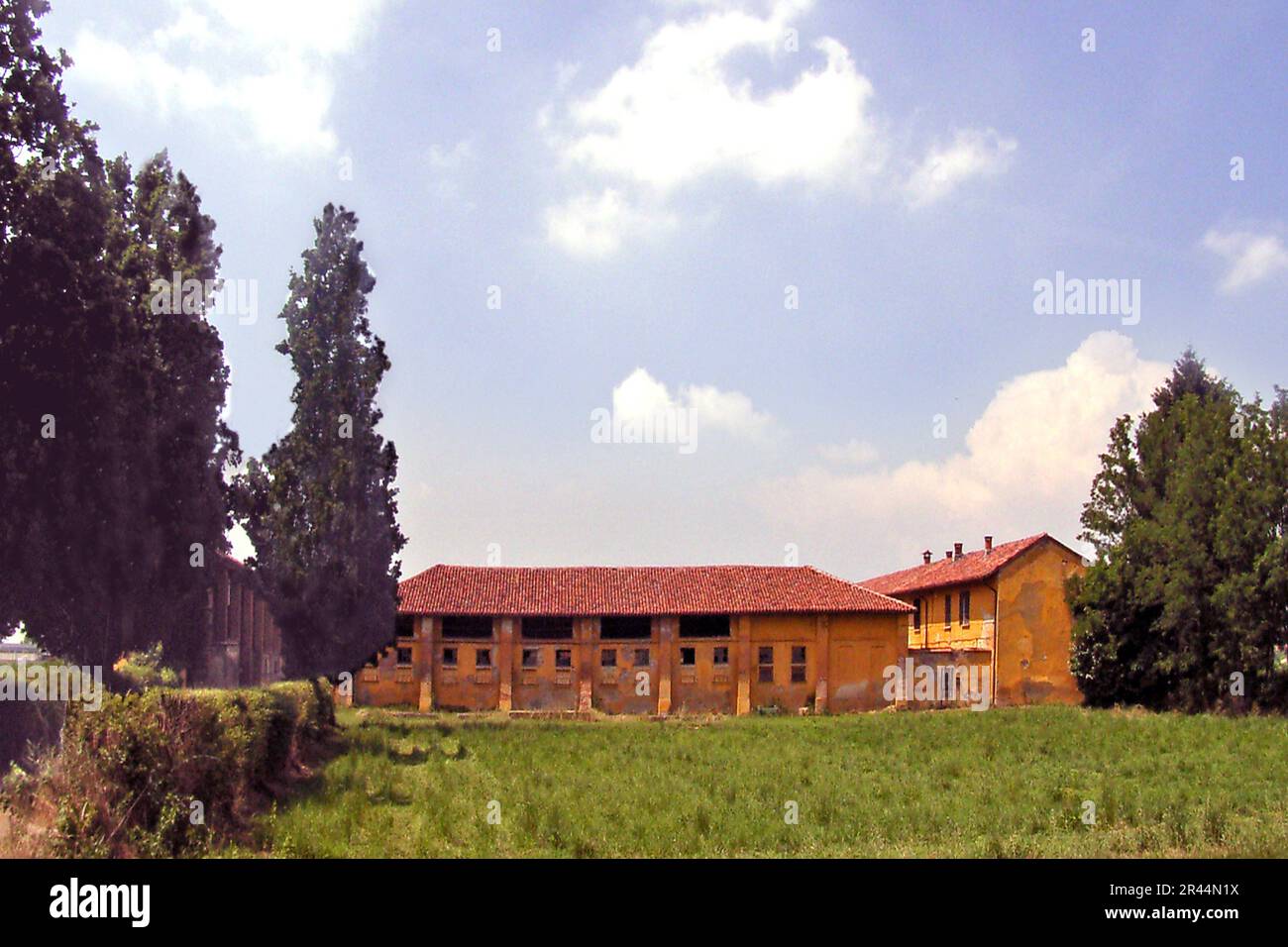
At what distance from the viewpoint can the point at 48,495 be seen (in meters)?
18.5

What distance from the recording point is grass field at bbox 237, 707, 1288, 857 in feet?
40.4

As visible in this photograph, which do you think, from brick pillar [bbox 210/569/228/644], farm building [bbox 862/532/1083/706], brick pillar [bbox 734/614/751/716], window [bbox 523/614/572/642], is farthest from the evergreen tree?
farm building [bbox 862/532/1083/706]

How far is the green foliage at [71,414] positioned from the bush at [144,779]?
22.0ft

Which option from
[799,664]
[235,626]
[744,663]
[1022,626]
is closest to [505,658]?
[744,663]

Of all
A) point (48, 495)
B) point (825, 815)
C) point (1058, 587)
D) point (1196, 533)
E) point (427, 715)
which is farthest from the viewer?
point (1058, 587)

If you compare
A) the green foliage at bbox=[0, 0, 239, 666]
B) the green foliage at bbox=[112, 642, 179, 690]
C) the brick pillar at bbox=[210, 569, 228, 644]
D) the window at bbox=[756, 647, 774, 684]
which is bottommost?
the window at bbox=[756, 647, 774, 684]

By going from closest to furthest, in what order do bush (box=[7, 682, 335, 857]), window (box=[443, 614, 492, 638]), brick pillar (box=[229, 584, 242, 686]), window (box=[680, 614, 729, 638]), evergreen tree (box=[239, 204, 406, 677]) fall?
1. bush (box=[7, 682, 335, 857])
2. evergreen tree (box=[239, 204, 406, 677])
3. brick pillar (box=[229, 584, 242, 686])
4. window (box=[443, 614, 492, 638])
5. window (box=[680, 614, 729, 638])

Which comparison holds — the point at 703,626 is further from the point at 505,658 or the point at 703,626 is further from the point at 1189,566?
the point at 1189,566

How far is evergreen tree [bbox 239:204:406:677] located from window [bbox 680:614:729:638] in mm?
14388

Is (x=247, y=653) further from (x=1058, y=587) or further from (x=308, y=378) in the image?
(x=1058, y=587)

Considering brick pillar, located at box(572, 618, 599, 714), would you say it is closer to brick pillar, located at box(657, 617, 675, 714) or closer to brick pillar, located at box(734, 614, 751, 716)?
brick pillar, located at box(657, 617, 675, 714)

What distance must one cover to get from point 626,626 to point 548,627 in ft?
10.4

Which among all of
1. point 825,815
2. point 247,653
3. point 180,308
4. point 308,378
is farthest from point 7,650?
point 825,815
